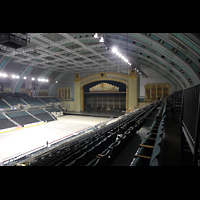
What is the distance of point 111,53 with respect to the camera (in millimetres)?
21422

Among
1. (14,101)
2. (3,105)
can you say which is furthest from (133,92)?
(3,105)

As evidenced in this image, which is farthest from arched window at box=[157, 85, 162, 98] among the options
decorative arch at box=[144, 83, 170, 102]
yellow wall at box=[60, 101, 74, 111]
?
yellow wall at box=[60, 101, 74, 111]

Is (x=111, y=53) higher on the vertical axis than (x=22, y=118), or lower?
higher

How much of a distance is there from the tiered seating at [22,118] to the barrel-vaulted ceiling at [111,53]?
693 cm

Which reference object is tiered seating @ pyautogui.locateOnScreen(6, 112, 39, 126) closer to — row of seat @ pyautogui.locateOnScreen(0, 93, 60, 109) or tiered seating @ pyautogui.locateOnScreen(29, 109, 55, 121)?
tiered seating @ pyautogui.locateOnScreen(29, 109, 55, 121)

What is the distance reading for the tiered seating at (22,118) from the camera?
839 inches

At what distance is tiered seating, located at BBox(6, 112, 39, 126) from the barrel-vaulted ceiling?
6.93m

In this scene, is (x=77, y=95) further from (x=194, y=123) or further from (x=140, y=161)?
(x=194, y=123)

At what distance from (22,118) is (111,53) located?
61.6 feet

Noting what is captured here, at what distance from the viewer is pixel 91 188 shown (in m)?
1.75

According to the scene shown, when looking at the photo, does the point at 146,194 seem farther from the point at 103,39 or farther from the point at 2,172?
the point at 103,39

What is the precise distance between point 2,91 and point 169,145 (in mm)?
30368

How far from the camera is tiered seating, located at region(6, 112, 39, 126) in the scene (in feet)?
69.9
